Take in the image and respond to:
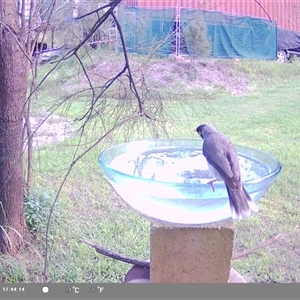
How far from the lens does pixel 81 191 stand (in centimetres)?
217

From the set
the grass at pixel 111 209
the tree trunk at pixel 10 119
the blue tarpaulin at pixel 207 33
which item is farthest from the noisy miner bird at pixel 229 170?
the blue tarpaulin at pixel 207 33

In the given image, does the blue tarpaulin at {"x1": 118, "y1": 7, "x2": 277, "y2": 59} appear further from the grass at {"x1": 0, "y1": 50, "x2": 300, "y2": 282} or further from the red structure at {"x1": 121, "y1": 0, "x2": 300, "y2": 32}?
the grass at {"x1": 0, "y1": 50, "x2": 300, "y2": 282}

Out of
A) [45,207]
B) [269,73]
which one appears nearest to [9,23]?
[45,207]

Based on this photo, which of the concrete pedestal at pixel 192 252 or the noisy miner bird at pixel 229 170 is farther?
the concrete pedestal at pixel 192 252

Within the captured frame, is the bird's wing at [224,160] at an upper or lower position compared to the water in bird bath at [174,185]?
upper

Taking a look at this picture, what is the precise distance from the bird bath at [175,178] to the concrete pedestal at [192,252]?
44mm

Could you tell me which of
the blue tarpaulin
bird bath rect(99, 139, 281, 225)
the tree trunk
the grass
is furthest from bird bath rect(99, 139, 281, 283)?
the blue tarpaulin

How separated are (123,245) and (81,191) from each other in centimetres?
50

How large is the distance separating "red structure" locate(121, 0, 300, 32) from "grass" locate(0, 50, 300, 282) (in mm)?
309

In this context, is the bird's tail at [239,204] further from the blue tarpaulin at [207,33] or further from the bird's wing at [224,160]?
the blue tarpaulin at [207,33]

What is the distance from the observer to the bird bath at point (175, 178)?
2.21ft

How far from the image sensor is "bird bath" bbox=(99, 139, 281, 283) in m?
0.68

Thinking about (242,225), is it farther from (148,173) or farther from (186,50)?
(148,173)

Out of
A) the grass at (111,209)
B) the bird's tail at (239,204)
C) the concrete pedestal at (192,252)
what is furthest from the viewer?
the grass at (111,209)
